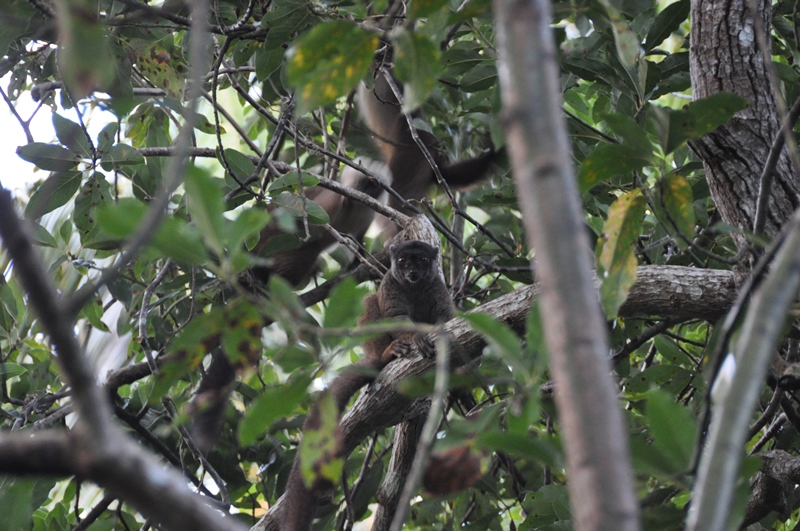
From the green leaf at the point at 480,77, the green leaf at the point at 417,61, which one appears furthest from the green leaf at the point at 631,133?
the green leaf at the point at 480,77

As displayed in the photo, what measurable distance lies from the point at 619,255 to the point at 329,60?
90 centimetres

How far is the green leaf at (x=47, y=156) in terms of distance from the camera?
3.46 m

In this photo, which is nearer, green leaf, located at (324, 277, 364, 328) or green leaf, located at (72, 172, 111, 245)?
green leaf, located at (324, 277, 364, 328)

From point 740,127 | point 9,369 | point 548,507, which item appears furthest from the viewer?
point 9,369

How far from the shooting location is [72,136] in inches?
134

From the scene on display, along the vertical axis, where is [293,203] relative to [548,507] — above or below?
above

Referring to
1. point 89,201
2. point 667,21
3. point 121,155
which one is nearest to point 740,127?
point 667,21

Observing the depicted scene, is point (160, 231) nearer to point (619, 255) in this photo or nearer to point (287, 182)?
point (619, 255)

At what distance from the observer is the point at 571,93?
467 cm

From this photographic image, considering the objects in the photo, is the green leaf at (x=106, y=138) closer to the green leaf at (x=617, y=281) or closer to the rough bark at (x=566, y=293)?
the green leaf at (x=617, y=281)

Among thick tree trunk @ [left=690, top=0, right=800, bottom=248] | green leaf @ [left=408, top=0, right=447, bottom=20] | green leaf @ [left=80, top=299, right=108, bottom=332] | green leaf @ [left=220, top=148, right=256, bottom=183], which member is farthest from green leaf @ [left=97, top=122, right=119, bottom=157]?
thick tree trunk @ [left=690, top=0, right=800, bottom=248]

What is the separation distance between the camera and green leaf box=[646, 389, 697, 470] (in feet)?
4.21

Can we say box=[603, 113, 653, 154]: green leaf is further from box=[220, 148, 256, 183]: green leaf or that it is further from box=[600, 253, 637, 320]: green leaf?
box=[220, 148, 256, 183]: green leaf

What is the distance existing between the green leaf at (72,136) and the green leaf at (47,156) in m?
0.04
